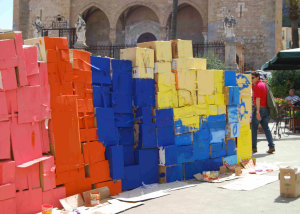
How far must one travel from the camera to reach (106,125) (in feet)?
16.9

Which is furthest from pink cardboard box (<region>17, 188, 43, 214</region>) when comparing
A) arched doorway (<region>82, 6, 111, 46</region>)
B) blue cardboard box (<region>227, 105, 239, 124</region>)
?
arched doorway (<region>82, 6, 111, 46</region>)

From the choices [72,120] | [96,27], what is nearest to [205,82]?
[72,120]

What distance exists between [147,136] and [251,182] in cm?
170

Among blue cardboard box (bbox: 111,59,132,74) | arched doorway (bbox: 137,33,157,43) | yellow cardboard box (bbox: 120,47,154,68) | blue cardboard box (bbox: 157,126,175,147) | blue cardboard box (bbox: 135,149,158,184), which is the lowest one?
blue cardboard box (bbox: 135,149,158,184)

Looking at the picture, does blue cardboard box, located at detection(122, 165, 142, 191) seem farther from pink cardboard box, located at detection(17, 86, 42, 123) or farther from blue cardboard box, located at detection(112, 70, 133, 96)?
pink cardboard box, located at detection(17, 86, 42, 123)

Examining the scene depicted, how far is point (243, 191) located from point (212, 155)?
46.5 inches

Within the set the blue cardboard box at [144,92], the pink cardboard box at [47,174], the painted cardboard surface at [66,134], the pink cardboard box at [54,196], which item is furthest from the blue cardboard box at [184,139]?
the pink cardboard box at [47,174]

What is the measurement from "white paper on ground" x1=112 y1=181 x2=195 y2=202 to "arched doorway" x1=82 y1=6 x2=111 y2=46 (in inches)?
1040

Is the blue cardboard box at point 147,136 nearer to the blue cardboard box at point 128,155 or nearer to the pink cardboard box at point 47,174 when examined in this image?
the blue cardboard box at point 128,155

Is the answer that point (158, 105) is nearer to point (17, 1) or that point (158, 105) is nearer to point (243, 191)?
point (243, 191)

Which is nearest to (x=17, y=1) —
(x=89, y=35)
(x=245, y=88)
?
(x=89, y=35)

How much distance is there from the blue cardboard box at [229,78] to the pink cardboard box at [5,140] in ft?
12.7

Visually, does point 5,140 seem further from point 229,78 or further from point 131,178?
point 229,78

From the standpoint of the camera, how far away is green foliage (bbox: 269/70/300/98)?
19734mm
